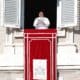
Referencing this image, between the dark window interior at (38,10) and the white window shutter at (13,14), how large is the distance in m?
0.60

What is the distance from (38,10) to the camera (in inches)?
2244

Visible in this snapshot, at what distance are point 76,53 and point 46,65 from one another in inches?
39.6

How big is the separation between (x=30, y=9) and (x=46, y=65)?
7.55ft

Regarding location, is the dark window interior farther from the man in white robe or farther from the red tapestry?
the red tapestry

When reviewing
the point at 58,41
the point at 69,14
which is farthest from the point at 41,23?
the point at 69,14

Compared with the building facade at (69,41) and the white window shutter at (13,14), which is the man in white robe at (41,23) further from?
the white window shutter at (13,14)

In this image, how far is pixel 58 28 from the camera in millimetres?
55656

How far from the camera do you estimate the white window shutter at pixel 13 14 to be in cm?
Result: 5562

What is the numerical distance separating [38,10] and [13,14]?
4.99ft

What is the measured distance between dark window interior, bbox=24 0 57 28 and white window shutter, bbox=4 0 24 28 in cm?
60

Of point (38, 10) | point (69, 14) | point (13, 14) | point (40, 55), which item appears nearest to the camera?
point (40, 55)

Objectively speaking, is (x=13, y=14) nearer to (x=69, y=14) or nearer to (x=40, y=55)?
(x=40, y=55)

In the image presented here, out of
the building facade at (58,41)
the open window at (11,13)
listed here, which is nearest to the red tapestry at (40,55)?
the building facade at (58,41)

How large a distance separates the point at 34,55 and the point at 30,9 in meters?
1.99
